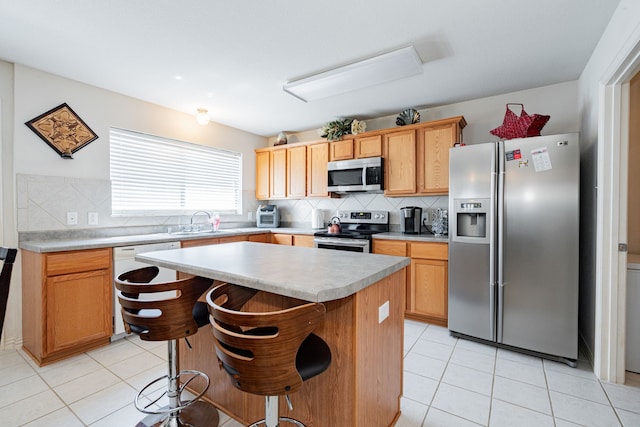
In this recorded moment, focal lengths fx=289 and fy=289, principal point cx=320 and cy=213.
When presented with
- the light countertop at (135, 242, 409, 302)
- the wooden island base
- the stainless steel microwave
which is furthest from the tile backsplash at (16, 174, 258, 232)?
the stainless steel microwave

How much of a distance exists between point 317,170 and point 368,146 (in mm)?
835

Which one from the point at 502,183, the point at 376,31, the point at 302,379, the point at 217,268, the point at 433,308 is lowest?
the point at 433,308

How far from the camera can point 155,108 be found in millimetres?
3516

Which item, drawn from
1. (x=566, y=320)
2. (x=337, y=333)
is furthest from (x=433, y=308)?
(x=337, y=333)

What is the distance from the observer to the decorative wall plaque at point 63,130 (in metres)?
2.64

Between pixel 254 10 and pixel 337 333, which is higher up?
pixel 254 10

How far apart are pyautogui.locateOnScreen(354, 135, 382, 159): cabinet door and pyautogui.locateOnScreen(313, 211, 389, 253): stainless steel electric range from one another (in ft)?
2.64

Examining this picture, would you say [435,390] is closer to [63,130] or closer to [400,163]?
[400,163]

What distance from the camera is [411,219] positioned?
3.47 metres

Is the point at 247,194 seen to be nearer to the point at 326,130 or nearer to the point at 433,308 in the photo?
the point at 326,130

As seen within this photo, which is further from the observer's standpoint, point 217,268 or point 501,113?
point 501,113

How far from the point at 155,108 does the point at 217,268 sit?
119 inches

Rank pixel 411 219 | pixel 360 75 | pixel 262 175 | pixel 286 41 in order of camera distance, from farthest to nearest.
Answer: pixel 262 175 → pixel 411 219 → pixel 360 75 → pixel 286 41

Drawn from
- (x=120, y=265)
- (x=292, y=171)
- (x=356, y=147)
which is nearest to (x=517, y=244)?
(x=356, y=147)
